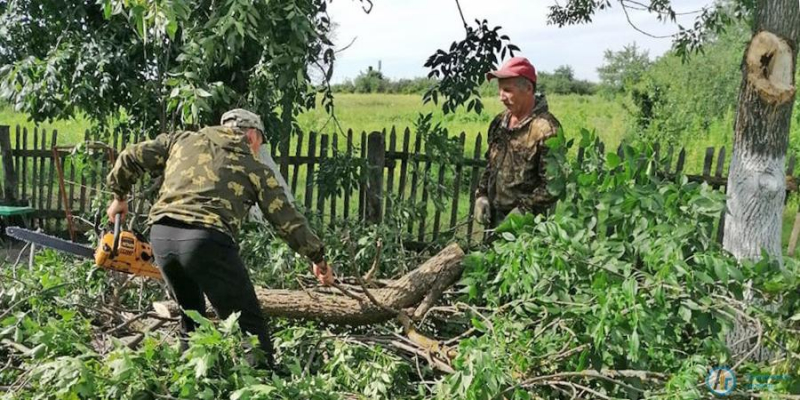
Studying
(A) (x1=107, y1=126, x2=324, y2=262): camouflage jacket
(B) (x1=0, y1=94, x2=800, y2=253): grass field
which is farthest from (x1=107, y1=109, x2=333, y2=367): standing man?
(B) (x1=0, y1=94, x2=800, y2=253): grass field

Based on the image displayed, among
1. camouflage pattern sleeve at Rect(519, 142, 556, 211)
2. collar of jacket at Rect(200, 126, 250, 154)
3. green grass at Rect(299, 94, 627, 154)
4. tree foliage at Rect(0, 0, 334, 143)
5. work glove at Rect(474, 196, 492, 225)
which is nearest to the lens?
collar of jacket at Rect(200, 126, 250, 154)

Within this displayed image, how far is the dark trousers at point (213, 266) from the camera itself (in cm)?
334

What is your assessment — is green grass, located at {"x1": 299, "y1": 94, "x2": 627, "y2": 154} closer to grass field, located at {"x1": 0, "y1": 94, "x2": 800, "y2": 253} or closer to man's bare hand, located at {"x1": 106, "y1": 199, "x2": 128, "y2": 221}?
grass field, located at {"x1": 0, "y1": 94, "x2": 800, "y2": 253}

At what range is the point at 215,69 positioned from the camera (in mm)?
5520

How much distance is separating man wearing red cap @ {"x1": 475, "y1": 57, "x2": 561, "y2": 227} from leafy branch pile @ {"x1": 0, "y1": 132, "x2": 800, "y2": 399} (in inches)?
32.0

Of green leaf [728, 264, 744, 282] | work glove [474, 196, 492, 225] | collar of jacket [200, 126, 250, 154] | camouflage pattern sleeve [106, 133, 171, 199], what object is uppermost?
collar of jacket [200, 126, 250, 154]

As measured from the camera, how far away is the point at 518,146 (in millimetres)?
4488

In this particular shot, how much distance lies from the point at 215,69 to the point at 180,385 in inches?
128

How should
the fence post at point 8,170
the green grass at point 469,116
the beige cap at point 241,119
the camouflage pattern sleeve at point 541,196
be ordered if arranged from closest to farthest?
the beige cap at point 241,119
the camouflage pattern sleeve at point 541,196
the fence post at point 8,170
the green grass at point 469,116

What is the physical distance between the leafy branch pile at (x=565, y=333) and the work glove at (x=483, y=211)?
39.5 inches

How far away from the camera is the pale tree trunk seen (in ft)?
12.4

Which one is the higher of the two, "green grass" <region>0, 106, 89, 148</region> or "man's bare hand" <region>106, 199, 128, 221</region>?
"man's bare hand" <region>106, 199, 128, 221</region>

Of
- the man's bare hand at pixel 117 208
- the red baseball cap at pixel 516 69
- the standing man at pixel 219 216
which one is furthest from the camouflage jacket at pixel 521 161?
the man's bare hand at pixel 117 208

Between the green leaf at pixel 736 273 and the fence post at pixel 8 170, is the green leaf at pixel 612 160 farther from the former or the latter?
the fence post at pixel 8 170
